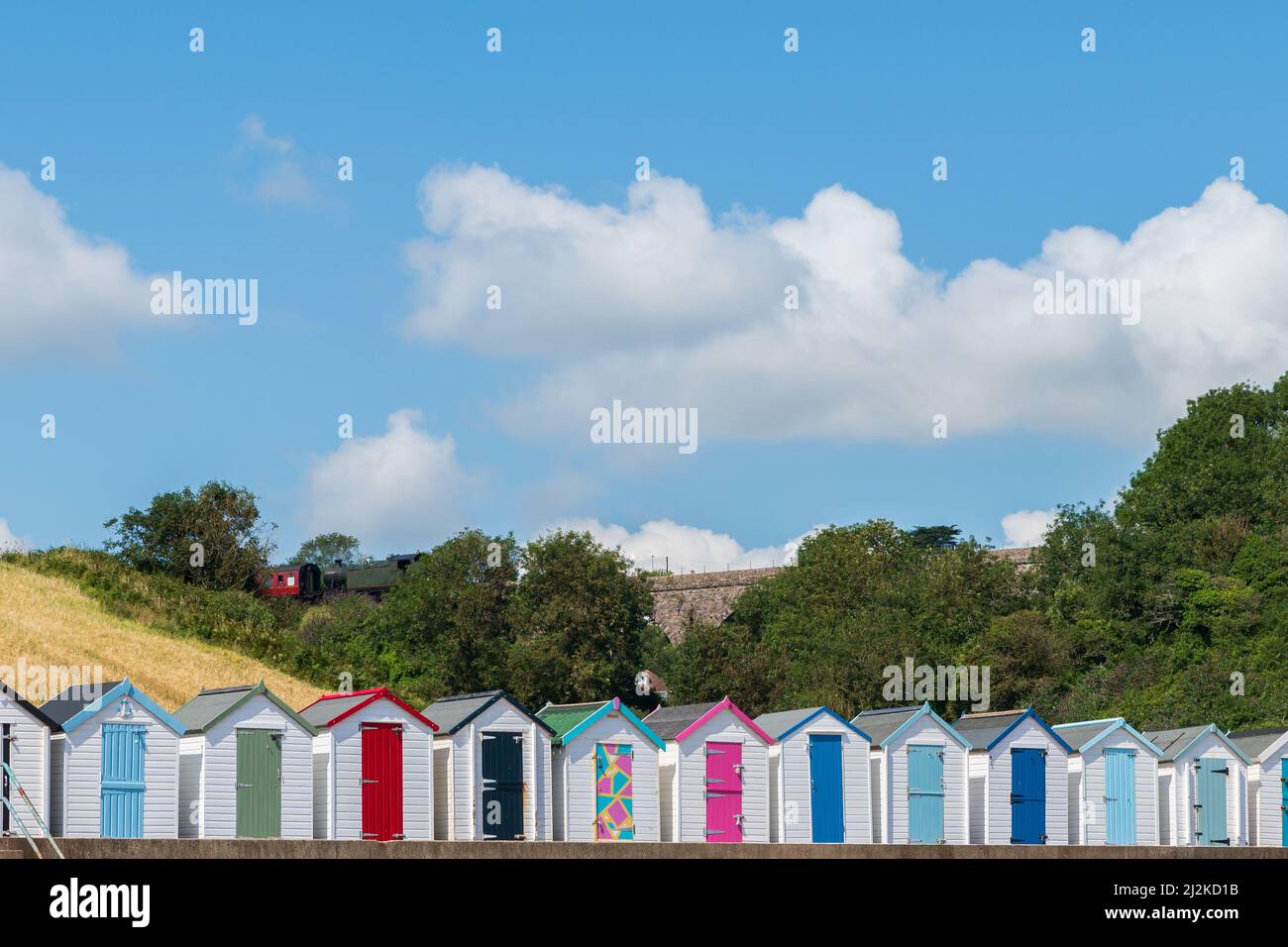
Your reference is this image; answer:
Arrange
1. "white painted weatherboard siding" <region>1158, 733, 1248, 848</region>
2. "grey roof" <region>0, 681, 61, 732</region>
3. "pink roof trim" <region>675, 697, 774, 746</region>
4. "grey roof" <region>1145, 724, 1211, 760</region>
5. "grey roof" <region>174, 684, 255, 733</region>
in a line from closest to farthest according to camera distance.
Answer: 1. "grey roof" <region>0, 681, 61, 732</region>
2. "grey roof" <region>174, 684, 255, 733</region>
3. "pink roof trim" <region>675, 697, 774, 746</region>
4. "white painted weatherboard siding" <region>1158, 733, 1248, 848</region>
5. "grey roof" <region>1145, 724, 1211, 760</region>

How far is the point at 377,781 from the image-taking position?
33625 millimetres

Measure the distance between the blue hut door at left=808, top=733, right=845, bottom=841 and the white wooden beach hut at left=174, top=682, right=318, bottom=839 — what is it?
33.2 ft

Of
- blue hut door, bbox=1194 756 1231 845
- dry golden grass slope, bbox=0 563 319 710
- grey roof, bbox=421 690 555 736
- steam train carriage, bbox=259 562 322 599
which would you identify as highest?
steam train carriage, bbox=259 562 322 599

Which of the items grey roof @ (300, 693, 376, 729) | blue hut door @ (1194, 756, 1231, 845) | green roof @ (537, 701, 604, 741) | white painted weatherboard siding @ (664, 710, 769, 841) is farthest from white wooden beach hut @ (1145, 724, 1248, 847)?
grey roof @ (300, 693, 376, 729)

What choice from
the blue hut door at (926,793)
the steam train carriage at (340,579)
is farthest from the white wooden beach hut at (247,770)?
the steam train carriage at (340,579)

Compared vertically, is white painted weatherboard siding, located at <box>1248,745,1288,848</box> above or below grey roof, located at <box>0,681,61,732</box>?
below

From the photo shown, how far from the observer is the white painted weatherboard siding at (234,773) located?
3219 centimetres

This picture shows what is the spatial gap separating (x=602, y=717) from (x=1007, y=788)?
8.95 meters

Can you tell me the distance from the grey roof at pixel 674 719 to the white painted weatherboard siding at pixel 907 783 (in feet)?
12.5

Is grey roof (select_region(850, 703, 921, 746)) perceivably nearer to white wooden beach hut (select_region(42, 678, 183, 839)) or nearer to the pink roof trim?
the pink roof trim

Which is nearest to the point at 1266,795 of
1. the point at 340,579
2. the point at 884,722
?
the point at 884,722

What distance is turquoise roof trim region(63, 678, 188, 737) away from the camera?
31.4 metres
